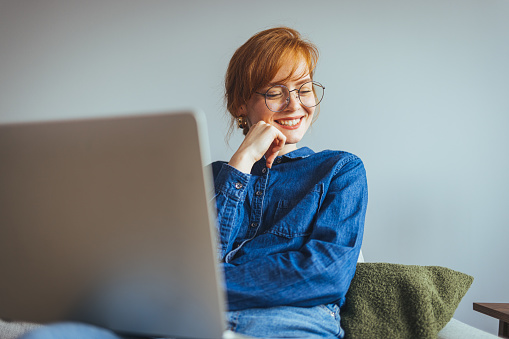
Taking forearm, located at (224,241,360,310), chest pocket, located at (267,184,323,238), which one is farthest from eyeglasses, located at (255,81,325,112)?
forearm, located at (224,241,360,310)

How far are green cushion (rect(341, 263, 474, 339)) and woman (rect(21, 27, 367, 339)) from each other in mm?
56

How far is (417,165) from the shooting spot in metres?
2.02

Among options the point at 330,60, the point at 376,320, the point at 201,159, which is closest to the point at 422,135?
the point at 330,60

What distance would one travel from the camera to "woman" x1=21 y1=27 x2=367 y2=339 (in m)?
1.02

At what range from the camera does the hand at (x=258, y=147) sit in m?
1.20

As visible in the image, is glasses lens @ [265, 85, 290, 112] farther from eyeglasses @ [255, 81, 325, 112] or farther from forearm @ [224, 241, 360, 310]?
forearm @ [224, 241, 360, 310]

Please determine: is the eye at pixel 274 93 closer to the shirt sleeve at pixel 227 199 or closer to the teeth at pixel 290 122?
the teeth at pixel 290 122

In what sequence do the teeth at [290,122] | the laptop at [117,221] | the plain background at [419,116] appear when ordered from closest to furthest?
1. the laptop at [117,221]
2. the teeth at [290,122]
3. the plain background at [419,116]

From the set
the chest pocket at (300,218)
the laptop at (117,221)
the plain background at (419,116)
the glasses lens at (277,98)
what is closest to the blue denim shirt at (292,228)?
the chest pocket at (300,218)

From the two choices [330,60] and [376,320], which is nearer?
[376,320]

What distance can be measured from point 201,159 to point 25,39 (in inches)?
81.2

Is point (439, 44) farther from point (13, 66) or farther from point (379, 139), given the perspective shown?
point (13, 66)

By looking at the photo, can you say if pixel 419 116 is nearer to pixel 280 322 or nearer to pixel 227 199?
pixel 227 199

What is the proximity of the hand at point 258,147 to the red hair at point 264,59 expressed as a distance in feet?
0.49
